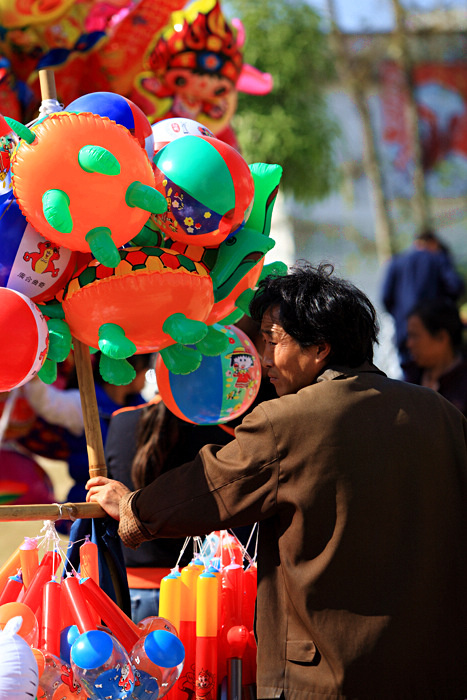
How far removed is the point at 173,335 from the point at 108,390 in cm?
185

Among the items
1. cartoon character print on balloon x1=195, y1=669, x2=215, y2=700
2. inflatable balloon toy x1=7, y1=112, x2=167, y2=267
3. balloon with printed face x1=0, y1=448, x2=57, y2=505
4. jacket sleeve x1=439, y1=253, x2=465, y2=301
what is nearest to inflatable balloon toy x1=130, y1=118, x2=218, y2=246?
inflatable balloon toy x1=7, y1=112, x2=167, y2=267

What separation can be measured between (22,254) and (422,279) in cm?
509

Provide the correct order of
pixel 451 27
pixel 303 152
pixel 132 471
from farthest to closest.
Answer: pixel 451 27 → pixel 303 152 → pixel 132 471

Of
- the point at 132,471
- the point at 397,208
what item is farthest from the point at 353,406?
the point at 397,208

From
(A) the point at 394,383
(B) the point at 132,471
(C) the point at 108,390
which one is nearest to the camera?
(A) the point at 394,383

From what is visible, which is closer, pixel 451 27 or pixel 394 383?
pixel 394 383

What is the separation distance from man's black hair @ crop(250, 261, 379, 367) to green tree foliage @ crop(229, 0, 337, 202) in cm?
825

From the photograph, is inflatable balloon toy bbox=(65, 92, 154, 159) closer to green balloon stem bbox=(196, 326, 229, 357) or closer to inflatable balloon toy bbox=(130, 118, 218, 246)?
inflatable balloon toy bbox=(130, 118, 218, 246)

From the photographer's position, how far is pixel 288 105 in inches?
411

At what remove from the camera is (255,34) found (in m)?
10.4

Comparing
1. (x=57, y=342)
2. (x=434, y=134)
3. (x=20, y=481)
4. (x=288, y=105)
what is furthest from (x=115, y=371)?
(x=434, y=134)

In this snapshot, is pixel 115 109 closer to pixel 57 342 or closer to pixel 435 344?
pixel 57 342

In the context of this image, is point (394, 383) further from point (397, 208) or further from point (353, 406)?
point (397, 208)

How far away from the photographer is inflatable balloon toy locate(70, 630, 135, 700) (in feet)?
5.29
